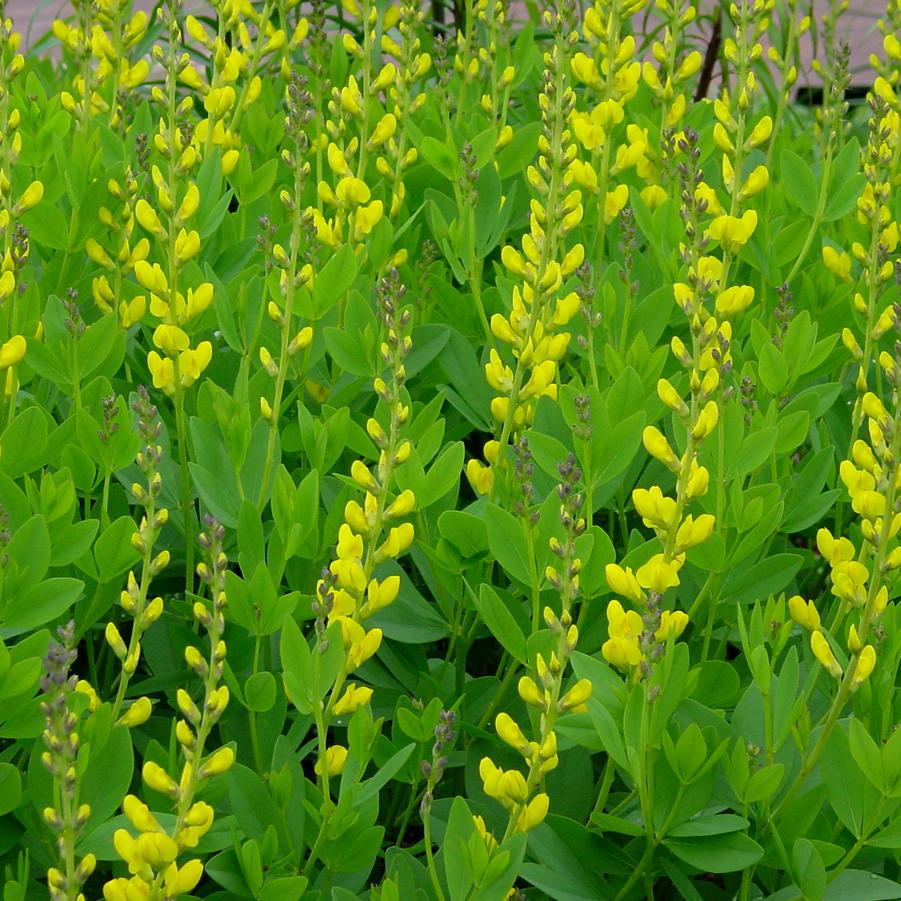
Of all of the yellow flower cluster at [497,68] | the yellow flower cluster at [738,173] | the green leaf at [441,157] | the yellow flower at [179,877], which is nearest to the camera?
the yellow flower at [179,877]

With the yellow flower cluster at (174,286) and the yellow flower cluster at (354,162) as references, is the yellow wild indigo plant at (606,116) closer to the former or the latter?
the yellow flower cluster at (354,162)

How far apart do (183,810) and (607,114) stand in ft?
4.78

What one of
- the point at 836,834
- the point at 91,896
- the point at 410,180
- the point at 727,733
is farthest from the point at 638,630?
the point at 410,180

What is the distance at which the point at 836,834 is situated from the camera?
158cm

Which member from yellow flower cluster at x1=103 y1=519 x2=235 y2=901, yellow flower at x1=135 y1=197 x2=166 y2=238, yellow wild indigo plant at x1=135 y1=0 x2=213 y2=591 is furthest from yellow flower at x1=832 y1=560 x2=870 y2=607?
yellow flower at x1=135 y1=197 x2=166 y2=238

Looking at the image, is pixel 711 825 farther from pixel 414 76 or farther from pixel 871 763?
pixel 414 76

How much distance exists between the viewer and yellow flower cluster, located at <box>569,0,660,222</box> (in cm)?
229

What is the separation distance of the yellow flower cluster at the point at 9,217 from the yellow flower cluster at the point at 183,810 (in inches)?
22.3

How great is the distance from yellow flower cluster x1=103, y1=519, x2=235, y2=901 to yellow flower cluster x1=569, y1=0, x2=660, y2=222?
116 cm

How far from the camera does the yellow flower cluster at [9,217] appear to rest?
1771 mm

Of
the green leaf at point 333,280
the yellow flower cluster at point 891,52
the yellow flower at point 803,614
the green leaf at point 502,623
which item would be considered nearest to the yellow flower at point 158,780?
the green leaf at point 502,623

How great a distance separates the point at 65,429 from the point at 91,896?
22.5 inches

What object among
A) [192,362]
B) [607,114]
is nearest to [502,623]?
[192,362]

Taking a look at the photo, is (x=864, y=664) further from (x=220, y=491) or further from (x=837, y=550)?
(x=220, y=491)
